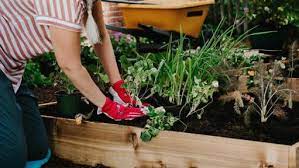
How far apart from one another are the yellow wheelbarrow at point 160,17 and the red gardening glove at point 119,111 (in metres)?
2.11

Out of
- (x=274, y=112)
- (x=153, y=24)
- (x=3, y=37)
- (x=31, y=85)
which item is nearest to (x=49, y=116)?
(x=3, y=37)

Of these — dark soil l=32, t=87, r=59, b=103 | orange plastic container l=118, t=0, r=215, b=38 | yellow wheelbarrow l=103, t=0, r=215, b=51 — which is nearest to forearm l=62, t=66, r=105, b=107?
dark soil l=32, t=87, r=59, b=103

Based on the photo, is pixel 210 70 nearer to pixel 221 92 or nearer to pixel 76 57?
pixel 221 92

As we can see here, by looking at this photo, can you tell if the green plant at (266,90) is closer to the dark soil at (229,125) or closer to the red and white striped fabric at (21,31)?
the dark soil at (229,125)

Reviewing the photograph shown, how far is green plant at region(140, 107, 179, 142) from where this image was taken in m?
2.52

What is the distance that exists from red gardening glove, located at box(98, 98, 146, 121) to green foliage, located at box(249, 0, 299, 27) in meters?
3.31

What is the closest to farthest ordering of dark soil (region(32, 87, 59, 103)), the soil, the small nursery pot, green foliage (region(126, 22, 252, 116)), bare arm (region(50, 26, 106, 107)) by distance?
1. bare arm (region(50, 26, 106, 107))
2. the soil
3. green foliage (region(126, 22, 252, 116))
4. the small nursery pot
5. dark soil (region(32, 87, 59, 103))

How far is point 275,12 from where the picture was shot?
5773 mm

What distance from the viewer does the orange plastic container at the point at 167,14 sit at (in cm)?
480

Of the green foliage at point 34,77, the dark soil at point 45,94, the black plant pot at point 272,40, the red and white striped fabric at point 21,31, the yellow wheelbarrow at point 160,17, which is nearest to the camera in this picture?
the red and white striped fabric at point 21,31

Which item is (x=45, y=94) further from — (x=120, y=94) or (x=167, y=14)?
(x=120, y=94)

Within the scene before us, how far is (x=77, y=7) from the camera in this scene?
2.25 metres

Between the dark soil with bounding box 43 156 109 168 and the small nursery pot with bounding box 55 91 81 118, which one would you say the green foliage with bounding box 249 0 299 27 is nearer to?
the small nursery pot with bounding box 55 91 81 118

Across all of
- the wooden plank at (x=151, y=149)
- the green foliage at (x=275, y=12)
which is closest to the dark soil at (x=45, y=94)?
the wooden plank at (x=151, y=149)
